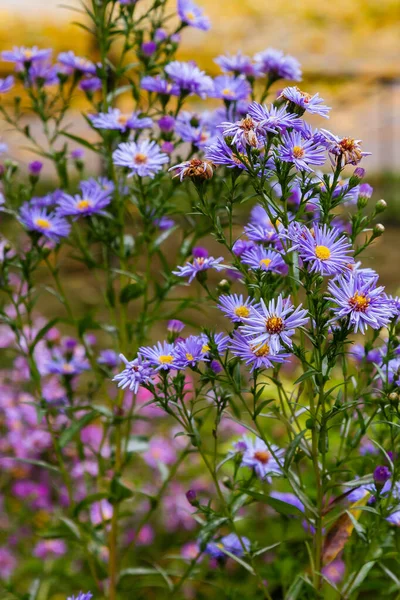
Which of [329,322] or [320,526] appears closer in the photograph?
[329,322]

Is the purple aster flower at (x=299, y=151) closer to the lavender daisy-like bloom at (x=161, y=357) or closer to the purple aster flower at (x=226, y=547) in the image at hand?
the lavender daisy-like bloom at (x=161, y=357)

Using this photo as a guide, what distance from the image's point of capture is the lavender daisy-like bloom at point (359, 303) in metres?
0.78

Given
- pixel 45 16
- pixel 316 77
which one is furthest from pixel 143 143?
pixel 316 77

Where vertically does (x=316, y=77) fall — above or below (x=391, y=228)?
above

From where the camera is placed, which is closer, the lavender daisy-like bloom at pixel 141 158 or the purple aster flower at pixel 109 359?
the lavender daisy-like bloom at pixel 141 158

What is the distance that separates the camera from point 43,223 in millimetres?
1303

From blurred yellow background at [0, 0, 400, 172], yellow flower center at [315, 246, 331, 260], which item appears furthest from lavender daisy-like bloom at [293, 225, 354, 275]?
blurred yellow background at [0, 0, 400, 172]

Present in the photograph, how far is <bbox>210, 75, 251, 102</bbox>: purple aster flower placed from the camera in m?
1.33

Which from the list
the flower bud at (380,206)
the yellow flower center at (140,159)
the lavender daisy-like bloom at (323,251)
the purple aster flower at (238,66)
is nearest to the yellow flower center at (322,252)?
the lavender daisy-like bloom at (323,251)

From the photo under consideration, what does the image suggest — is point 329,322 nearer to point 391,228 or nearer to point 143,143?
point 143,143

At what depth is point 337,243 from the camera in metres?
0.81

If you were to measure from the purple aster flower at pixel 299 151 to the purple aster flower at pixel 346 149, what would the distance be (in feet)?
0.05

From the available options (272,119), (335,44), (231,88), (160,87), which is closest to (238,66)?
(231,88)

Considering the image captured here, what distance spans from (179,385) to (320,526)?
0.28 m
